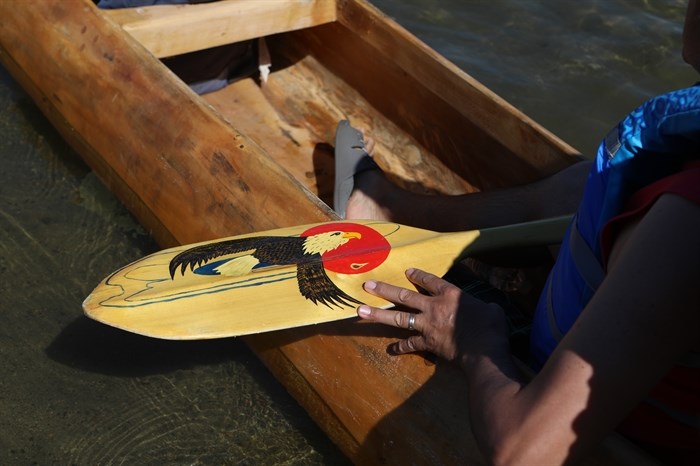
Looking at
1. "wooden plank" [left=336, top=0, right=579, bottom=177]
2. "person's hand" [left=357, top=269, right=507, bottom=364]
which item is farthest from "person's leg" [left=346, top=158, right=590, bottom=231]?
"person's hand" [left=357, top=269, right=507, bottom=364]

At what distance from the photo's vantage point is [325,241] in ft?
7.30

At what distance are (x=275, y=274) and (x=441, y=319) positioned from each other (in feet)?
1.63

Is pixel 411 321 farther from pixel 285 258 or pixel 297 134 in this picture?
pixel 297 134

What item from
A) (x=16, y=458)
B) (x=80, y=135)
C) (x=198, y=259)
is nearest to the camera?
(x=198, y=259)

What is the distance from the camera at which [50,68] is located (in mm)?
3172

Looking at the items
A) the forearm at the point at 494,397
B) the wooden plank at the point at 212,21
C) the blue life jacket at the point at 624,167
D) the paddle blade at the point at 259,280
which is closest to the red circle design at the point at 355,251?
the paddle blade at the point at 259,280

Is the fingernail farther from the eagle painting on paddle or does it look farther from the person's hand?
the eagle painting on paddle

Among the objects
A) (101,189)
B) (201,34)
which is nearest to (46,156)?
(101,189)

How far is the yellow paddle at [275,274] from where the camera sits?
6.66 feet

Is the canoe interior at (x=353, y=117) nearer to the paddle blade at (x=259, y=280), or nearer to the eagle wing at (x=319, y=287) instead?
the paddle blade at (x=259, y=280)

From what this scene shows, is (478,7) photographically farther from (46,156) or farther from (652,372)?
(652,372)

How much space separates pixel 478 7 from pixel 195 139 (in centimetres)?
Answer: 298

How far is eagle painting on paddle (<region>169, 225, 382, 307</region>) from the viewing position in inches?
84.4

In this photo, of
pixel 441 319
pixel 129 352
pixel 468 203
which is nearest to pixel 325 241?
pixel 441 319
